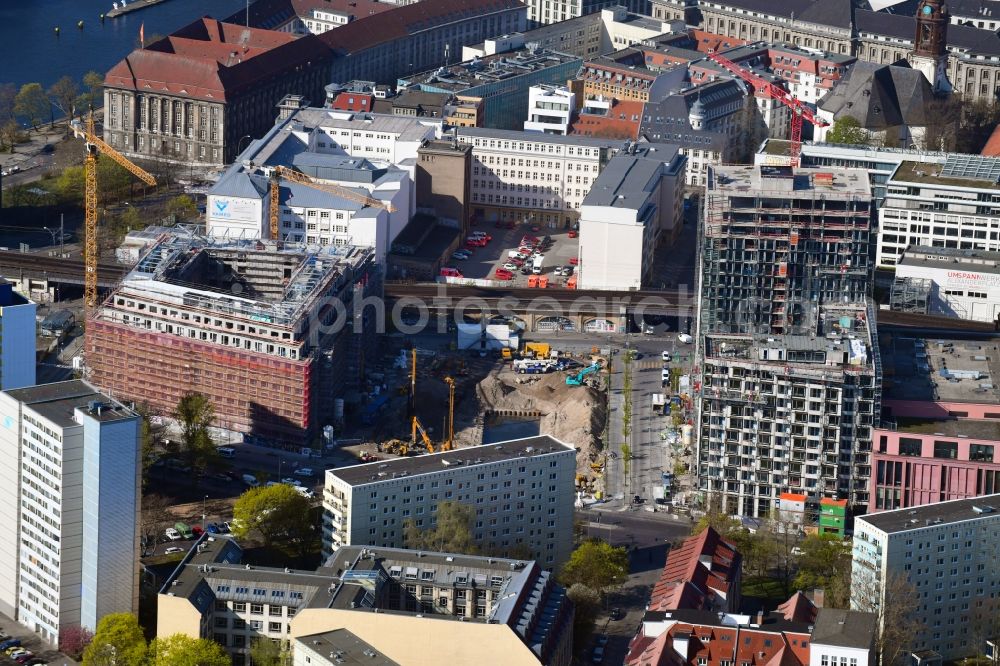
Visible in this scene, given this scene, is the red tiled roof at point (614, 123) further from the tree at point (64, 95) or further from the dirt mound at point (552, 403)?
the tree at point (64, 95)

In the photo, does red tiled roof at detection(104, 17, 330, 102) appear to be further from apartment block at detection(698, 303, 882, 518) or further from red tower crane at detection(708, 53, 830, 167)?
apartment block at detection(698, 303, 882, 518)

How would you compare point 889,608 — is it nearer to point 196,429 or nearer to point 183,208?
point 196,429

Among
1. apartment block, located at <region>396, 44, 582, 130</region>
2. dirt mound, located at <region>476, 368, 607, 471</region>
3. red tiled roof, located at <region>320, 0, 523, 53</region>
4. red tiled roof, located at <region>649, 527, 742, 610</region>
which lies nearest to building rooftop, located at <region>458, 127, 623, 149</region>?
apartment block, located at <region>396, 44, 582, 130</region>

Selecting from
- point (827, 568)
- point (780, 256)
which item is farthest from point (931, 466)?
point (780, 256)

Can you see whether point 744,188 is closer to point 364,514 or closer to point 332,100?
point 364,514

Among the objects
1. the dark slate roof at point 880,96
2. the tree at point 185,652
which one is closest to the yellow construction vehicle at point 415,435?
the tree at point 185,652

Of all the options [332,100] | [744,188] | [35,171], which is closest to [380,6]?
[332,100]
